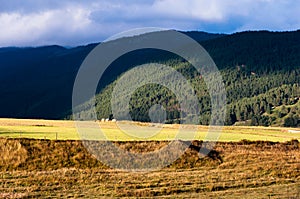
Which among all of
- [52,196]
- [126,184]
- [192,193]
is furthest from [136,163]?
[52,196]

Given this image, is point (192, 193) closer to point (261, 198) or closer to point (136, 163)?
point (261, 198)

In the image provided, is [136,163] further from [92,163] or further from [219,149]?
[219,149]

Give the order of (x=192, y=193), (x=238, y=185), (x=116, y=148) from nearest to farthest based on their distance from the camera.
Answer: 1. (x=192, y=193)
2. (x=238, y=185)
3. (x=116, y=148)

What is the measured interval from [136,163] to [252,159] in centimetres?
1004

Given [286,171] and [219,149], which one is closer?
[286,171]

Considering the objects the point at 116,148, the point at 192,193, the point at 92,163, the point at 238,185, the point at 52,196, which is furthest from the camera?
the point at 116,148

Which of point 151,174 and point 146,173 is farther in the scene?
point 146,173

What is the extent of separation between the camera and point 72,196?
97.7ft

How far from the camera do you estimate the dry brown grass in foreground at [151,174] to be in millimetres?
31641

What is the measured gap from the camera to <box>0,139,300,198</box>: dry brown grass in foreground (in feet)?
104

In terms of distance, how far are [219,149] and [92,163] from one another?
11498 mm

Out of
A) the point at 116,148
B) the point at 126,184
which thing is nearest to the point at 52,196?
the point at 126,184

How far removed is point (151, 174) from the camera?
3684 cm

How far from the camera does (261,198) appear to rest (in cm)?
3067
